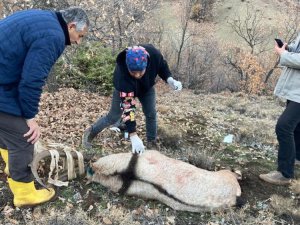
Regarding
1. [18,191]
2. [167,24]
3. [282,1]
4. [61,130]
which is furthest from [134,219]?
[282,1]

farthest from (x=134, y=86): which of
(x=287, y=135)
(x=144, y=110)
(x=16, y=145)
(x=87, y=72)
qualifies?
(x=87, y=72)

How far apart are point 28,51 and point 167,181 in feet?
6.30

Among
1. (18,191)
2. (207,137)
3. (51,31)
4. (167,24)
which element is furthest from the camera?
(167,24)

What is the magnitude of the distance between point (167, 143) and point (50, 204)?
7.09 feet

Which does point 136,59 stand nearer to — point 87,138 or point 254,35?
point 87,138

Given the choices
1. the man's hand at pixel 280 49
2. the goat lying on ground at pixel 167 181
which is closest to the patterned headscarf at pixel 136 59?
the goat lying on ground at pixel 167 181

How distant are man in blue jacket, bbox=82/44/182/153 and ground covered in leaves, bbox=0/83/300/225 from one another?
49cm

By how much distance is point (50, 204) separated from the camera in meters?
4.03

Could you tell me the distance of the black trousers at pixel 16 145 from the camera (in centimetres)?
349

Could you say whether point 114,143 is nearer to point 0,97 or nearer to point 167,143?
point 167,143

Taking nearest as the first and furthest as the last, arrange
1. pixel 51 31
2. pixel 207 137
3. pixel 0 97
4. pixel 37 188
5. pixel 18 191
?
1. pixel 51 31
2. pixel 0 97
3. pixel 18 191
4. pixel 37 188
5. pixel 207 137

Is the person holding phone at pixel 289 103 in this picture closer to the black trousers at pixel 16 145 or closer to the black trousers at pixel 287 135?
the black trousers at pixel 287 135

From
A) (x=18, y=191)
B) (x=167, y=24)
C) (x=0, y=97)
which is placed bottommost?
(x=167, y=24)

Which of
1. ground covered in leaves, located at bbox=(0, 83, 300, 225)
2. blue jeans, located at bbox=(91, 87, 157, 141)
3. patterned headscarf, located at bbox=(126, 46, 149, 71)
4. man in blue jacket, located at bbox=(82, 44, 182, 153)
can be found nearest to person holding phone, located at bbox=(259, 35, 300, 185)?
ground covered in leaves, located at bbox=(0, 83, 300, 225)
